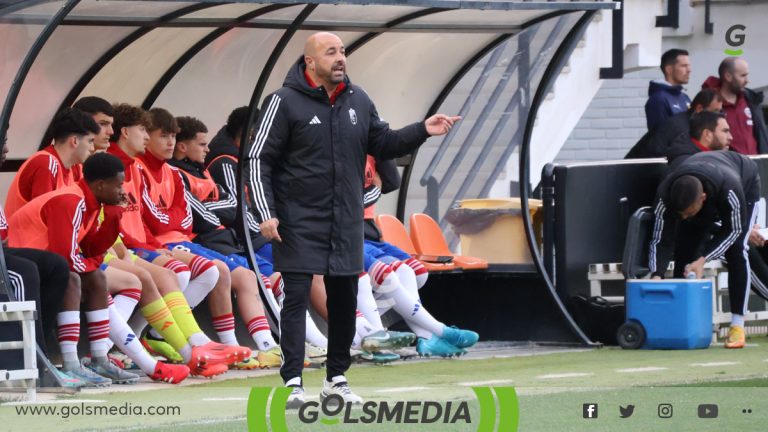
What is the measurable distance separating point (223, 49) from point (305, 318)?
3829mm

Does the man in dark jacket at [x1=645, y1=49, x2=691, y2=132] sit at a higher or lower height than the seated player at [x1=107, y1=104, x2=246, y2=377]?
higher

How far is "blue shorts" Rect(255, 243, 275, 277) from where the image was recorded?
11.2m

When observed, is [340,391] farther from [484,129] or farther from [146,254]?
[484,129]

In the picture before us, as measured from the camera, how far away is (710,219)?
1184 cm

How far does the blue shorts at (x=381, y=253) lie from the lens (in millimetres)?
11352

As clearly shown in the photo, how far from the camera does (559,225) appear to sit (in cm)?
1212

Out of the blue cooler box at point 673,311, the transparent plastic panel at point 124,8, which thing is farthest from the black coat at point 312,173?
the blue cooler box at point 673,311

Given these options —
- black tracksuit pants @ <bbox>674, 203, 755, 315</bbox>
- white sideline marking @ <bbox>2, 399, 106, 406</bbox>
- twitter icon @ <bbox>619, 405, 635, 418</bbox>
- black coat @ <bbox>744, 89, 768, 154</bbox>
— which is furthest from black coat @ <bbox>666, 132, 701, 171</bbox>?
white sideline marking @ <bbox>2, 399, 106, 406</bbox>

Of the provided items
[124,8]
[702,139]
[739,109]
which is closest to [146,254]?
[124,8]

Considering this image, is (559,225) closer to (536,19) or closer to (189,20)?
(536,19)

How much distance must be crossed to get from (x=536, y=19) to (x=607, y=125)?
8.12 m

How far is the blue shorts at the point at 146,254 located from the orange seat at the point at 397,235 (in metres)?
2.17

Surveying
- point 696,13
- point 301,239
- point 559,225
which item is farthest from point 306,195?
point 696,13

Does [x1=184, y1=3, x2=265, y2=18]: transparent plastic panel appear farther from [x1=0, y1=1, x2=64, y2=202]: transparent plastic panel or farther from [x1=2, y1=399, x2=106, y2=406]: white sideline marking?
[x1=2, y1=399, x2=106, y2=406]: white sideline marking
